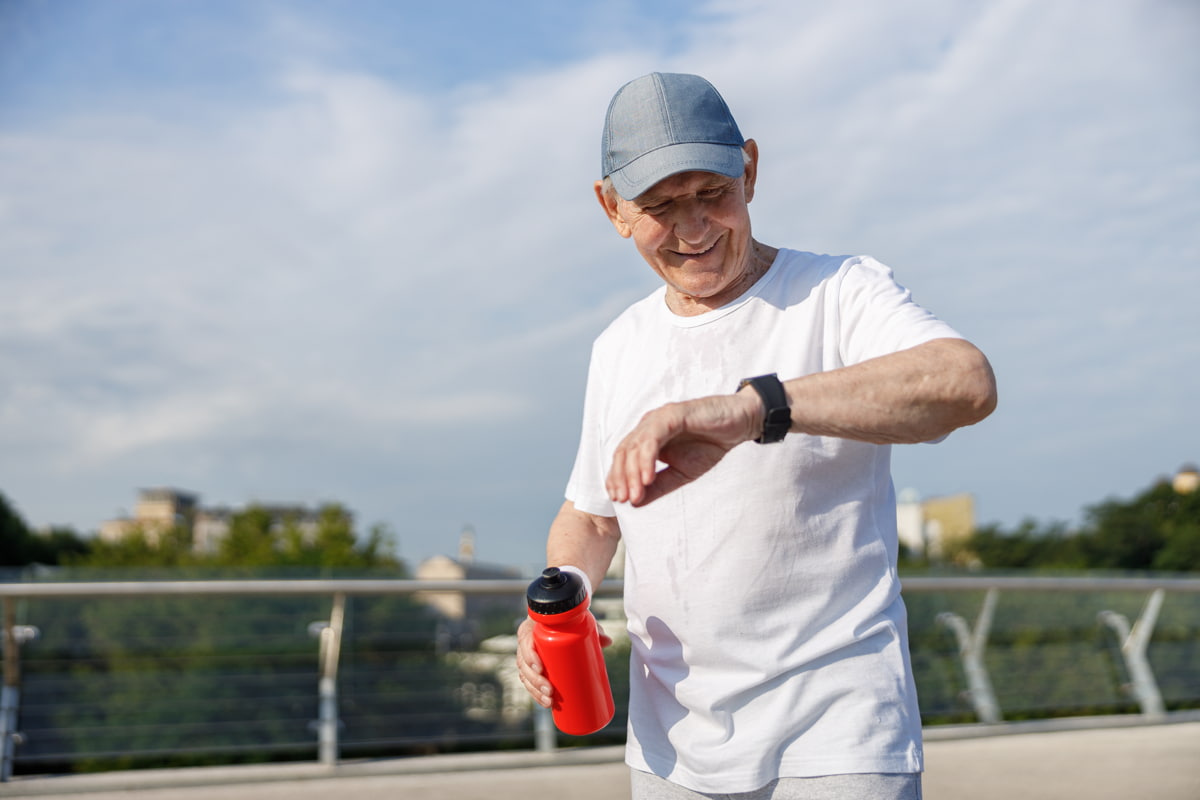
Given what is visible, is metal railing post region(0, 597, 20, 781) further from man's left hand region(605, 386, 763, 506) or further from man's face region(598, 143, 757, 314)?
man's left hand region(605, 386, 763, 506)

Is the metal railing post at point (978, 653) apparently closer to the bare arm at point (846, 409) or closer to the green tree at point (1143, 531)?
the bare arm at point (846, 409)

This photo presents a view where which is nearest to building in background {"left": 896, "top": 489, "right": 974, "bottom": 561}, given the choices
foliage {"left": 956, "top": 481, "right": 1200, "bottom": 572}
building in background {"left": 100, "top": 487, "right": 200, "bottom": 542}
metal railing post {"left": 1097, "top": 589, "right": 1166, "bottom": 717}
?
foliage {"left": 956, "top": 481, "right": 1200, "bottom": 572}

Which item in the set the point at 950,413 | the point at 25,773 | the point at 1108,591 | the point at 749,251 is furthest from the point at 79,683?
the point at 1108,591

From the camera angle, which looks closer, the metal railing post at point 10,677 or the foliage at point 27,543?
the metal railing post at point 10,677

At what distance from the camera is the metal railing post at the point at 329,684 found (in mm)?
5887

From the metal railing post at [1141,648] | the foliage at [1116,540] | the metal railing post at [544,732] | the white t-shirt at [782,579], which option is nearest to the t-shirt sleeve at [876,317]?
the white t-shirt at [782,579]

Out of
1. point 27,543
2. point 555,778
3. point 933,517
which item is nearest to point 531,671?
point 555,778

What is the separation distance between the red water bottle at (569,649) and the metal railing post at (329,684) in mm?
4247

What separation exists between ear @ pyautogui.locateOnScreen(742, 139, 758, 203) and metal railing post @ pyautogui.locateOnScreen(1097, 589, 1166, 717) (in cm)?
719

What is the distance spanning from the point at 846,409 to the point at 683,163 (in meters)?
0.56

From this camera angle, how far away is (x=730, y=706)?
1.85 meters

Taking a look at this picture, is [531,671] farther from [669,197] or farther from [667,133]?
[667,133]

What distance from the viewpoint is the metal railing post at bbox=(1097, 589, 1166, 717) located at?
7.81m

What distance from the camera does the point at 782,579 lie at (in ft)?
5.99
